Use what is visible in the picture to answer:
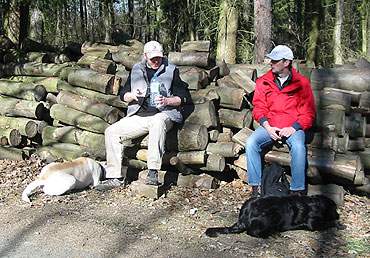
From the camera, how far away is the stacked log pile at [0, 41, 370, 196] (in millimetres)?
6461

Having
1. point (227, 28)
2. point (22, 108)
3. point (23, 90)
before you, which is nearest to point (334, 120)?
point (22, 108)

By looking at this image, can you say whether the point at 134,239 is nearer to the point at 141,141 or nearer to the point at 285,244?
the point at 285,244

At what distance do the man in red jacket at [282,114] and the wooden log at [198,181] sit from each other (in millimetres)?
829

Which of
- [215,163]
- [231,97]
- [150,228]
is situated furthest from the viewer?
[231,97]

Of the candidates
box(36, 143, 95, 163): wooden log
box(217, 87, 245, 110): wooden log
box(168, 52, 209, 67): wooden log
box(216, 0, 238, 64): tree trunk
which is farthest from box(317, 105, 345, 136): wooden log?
box(216, 0, 238, 64): tree trunk

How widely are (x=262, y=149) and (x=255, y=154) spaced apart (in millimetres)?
209

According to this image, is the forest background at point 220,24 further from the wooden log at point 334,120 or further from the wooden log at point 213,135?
the wooden log at point 334,120

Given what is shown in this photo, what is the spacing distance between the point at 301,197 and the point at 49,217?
2.75m

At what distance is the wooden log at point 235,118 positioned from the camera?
7.04 meters

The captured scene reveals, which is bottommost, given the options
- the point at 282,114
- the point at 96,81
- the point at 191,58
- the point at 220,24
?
the point at 282,114

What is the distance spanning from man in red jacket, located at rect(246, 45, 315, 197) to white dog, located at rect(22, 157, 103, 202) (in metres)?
2.16

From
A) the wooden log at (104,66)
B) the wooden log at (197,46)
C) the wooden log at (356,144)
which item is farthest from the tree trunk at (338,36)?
the wooden log at (356,144)

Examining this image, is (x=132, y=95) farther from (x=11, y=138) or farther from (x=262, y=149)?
(x=11, y=138)

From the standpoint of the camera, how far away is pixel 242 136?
269 inches
